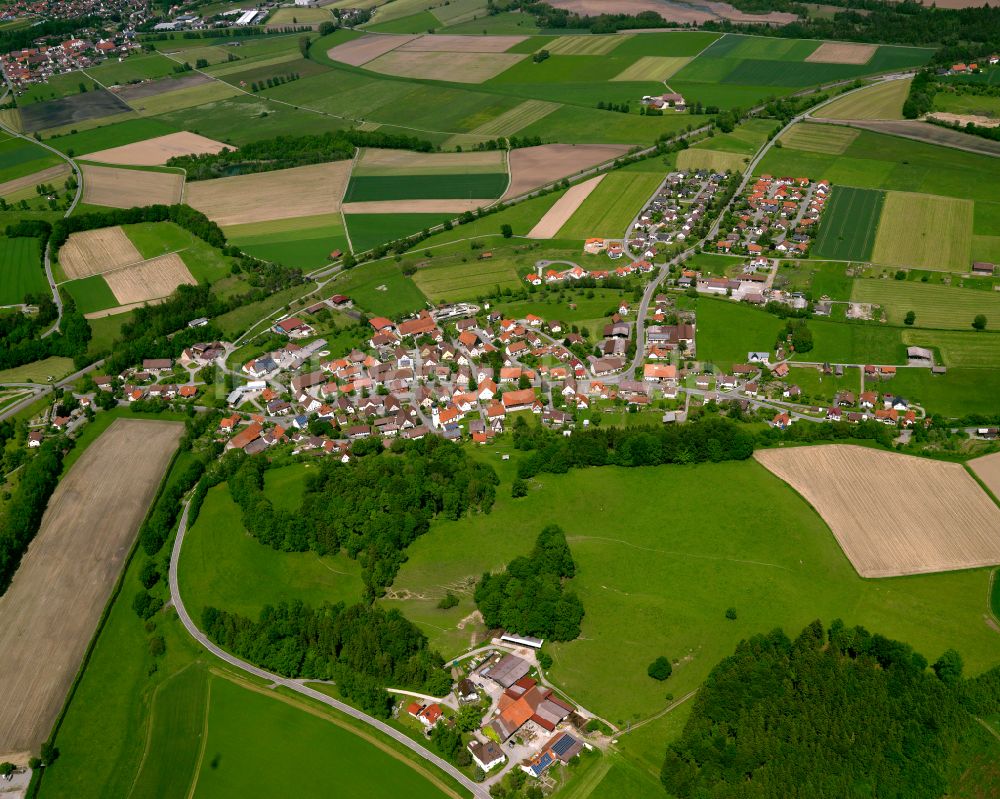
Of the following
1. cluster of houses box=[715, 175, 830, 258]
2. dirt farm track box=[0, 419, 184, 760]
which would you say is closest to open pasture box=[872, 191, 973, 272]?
cluster of houses box=[715, 175, 830, 258]

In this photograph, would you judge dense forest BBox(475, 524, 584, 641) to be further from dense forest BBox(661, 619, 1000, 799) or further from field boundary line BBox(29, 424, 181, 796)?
field boundary line BBox(29, 424, 181, 796)

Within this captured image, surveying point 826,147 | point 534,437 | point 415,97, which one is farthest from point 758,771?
point 415,97

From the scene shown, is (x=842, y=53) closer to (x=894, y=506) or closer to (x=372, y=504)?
(x=894, y=506)

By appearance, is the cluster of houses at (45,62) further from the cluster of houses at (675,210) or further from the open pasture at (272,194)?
the cluster of houses at (675,210)

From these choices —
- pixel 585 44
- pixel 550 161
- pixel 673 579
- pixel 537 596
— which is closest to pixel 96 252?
pixel 550 161

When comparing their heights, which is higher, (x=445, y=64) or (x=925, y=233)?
(x=445, y=64)

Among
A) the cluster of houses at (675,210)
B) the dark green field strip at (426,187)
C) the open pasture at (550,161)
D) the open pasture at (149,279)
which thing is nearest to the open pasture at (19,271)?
the open pasture at (149,279)

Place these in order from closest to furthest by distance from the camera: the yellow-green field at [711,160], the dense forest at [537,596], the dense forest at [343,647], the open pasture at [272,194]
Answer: the dense forest at [343,647] < the dense forest at [537,596] < the open pasture at [272,194] < the yellow-green field at [711,160]

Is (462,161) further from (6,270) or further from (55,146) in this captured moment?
(55,146)
